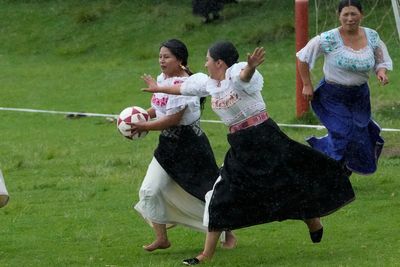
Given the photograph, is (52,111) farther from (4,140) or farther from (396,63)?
(396,63)

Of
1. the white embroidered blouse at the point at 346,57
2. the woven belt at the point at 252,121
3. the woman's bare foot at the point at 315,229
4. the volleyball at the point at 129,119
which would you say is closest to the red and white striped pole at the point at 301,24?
the white embroidered blouse at the point at 346,57

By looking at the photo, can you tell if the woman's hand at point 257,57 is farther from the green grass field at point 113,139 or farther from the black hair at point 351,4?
the black hair at point 351,4

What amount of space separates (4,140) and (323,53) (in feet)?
29.3

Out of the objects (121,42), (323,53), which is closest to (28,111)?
(121,42)

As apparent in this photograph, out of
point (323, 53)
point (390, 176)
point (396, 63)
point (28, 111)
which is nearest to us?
point (323, 53)

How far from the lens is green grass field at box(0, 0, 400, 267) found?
8.52m

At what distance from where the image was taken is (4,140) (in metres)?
17.5

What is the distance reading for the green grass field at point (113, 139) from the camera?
27.9 feet

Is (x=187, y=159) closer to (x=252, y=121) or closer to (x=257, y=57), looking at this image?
(x=252, y=121)

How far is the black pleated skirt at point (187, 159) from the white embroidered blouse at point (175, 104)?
3.3 inches

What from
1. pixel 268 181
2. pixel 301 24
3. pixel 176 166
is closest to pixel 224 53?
pixel 268 181

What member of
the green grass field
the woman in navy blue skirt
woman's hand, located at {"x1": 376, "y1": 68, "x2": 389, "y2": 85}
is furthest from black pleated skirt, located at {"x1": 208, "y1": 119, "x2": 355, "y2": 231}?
the woman in navy blue skirt

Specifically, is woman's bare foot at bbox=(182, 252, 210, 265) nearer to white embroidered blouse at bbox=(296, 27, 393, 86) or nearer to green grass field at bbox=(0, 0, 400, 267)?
green grass field at bbox=(0, 0, 400, 267)

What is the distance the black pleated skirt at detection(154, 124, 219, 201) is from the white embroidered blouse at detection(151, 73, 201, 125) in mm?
83
